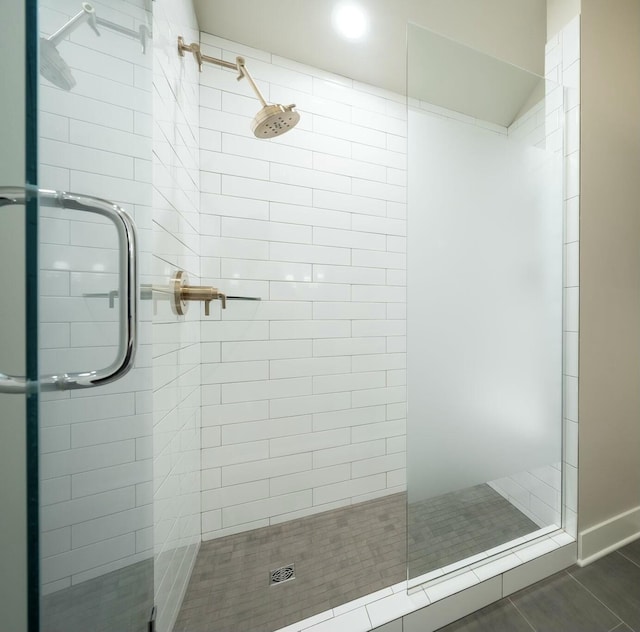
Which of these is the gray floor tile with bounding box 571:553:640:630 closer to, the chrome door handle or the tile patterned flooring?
the tile patterned flooring

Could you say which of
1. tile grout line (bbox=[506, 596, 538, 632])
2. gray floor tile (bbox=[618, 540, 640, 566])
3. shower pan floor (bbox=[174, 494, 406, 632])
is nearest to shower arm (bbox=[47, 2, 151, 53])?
shower pan floor (bbox=[174, 494, 406, 632])

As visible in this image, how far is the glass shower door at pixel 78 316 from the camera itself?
271mm

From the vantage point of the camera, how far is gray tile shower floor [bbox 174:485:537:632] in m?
0.88

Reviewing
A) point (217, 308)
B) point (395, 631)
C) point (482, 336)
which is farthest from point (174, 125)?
point (395, 631)

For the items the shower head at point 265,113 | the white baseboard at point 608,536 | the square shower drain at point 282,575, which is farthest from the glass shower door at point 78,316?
the white baseboard at point 608,536

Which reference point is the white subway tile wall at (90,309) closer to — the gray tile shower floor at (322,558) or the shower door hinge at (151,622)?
the shower door hinge at (151,622)

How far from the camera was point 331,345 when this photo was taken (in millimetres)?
1421

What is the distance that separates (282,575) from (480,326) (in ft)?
3.84

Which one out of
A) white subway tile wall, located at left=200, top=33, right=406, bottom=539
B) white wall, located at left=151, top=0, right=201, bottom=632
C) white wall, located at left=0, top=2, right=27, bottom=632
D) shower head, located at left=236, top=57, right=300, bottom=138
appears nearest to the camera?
white wall, located at left=0, top=2, right=27, bottom=632

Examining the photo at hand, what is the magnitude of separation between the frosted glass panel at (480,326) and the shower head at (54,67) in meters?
0.79

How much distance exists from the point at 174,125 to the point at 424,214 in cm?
85

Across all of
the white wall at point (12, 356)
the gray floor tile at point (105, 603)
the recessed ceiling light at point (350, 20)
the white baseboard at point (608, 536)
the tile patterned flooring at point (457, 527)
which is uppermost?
the recessed ceiling light at point (350, 20)

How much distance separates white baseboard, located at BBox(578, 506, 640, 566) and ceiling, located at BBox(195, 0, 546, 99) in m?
2.14

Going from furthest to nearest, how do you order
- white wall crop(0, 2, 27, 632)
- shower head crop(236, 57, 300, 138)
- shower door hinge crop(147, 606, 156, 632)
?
shower head crop(236, 57, 300, 138) → shower door hinge crop(147, 606, 156, 632) → white wall crop(0, 2, 27, 632)
